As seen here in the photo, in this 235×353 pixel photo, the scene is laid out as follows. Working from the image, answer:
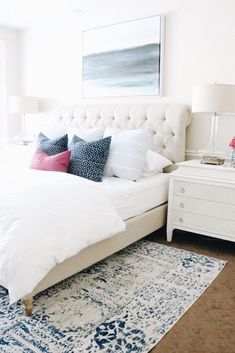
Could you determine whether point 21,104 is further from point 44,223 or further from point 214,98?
point 44,223

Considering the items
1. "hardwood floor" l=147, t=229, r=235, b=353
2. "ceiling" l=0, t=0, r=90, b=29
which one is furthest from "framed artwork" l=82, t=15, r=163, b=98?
"hardwood floor" l=147, t=229, r=235, b=353

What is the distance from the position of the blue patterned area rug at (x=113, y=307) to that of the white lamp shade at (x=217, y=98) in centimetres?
123

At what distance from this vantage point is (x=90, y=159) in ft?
8.82

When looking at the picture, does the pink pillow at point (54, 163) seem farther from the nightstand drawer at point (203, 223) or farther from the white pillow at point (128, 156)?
the nightstand drawer at point (203, 223)

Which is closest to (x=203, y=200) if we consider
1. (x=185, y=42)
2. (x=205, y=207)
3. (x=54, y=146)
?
(x=205, y=207)

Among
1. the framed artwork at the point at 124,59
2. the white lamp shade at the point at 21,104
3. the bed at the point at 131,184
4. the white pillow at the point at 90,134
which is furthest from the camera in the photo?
the white lamp shade at the point at 21,104

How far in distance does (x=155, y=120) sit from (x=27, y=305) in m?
2.20

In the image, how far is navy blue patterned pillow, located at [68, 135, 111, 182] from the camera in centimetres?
265

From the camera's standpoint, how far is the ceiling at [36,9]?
3.72 m

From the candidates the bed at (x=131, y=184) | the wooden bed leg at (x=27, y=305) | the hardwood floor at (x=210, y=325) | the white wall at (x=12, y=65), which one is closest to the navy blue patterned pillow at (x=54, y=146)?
the bed at (x=131, y=184)

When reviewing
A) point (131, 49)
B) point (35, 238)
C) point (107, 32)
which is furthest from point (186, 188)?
point (107, 32)

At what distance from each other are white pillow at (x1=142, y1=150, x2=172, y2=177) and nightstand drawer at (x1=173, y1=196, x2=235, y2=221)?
0.35 metres

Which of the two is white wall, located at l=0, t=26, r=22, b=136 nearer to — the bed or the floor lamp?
the bed

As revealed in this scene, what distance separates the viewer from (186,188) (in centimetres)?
283
